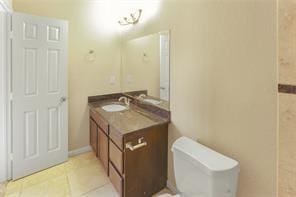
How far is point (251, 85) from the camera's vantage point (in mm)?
1537

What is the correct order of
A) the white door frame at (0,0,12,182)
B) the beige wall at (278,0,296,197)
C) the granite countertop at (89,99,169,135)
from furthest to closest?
1. the white door frame at (0,0,12,182)
2. the granite countertop at (89,99,169,135)
3. the beige wall at (278,0,296,197)

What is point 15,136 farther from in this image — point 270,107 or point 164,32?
point 270,107

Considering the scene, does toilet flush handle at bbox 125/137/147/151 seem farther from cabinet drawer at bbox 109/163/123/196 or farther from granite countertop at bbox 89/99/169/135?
cabinet drawer at bbox 109/163/123/196

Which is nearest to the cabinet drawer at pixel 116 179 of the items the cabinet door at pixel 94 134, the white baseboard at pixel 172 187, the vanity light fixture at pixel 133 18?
the white baseboard at pixel 172 187

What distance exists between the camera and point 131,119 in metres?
2.48

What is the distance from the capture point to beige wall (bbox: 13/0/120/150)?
315 centimetres

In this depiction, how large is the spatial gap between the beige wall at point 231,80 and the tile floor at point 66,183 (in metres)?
1.01

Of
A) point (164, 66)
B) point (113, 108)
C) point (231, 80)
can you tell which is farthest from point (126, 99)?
point (231, 80)

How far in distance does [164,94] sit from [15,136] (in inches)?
73.4

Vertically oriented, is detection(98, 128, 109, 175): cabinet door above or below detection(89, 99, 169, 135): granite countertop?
below

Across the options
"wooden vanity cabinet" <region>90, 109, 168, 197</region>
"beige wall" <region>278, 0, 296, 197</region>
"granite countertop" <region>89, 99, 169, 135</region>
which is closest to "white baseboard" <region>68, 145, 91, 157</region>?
"granite countertop" <region>89, 99, 169, 135</region>

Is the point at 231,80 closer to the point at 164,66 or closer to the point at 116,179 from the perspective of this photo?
the point at 164,66

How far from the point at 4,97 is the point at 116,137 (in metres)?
1.46

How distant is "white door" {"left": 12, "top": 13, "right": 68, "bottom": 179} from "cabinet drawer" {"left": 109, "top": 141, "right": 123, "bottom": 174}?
109cm
